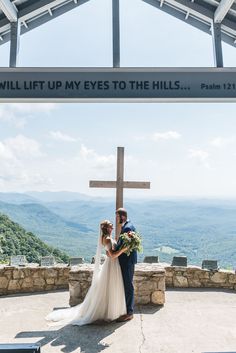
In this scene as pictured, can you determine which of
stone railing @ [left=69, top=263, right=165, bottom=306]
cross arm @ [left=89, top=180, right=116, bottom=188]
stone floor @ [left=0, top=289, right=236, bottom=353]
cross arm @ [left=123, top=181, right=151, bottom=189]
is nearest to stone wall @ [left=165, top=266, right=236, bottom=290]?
stone floor @ [left=0, top=289, right=236, bottom=353]

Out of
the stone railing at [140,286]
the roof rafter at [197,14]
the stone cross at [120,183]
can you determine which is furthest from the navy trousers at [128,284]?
the roof rafter at [197,14]

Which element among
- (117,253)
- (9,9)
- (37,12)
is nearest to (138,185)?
(117,253)

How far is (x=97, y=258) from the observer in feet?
20.2

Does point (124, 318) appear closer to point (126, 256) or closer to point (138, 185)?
point (126, 256)

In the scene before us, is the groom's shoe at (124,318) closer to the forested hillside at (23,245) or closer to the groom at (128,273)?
the groom at (128,273)

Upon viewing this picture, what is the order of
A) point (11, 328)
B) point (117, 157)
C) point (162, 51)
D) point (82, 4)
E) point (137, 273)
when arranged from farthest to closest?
point (117, 157)
point (137, 273)
point (11, 328)
point (82, 4)
point (162, 51)

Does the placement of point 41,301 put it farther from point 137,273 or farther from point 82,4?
point 82,4

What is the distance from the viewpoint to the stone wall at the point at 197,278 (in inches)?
322

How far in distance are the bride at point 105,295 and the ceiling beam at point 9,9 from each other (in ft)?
10.6

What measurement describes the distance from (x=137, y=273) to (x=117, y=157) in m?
2.36

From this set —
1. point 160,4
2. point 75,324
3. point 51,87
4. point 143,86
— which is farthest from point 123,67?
point 75,324

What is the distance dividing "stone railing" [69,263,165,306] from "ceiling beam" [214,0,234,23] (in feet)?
14.1

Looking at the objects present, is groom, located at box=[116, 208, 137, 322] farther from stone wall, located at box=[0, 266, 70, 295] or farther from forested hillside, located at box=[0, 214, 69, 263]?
forested hillside, located at box=[0, 214, 69, 263]

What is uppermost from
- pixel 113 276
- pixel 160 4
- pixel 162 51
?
pixel 160 4
